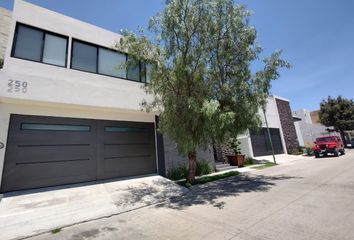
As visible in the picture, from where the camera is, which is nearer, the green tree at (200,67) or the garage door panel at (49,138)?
the garage door panel at (49,138)

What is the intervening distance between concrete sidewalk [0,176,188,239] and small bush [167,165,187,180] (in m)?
1.55

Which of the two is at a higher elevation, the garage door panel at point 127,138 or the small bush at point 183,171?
the garage door panel at point 127,138

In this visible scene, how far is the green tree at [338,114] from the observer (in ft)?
96.2

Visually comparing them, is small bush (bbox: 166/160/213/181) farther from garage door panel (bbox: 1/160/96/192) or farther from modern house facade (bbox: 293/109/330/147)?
modern house facade (bbox: 293/109/330/147)

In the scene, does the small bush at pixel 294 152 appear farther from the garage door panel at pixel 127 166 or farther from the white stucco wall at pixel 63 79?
the white stucco wall at pixel 63 79

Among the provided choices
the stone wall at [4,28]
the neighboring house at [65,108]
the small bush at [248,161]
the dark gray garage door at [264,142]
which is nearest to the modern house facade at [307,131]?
the dark gray garage door at [264,142]

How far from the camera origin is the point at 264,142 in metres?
20.4

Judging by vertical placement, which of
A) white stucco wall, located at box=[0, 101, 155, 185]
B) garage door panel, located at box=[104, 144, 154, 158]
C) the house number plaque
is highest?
the house number plaque

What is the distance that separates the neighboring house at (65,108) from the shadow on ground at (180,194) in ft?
7.15

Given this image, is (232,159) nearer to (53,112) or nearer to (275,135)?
(275,135)

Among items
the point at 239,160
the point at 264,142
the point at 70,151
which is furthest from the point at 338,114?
the point at 70,151

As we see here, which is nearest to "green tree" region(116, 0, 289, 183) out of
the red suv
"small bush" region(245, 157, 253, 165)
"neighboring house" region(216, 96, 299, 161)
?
"small bush" region(245, 157, 253, 165)

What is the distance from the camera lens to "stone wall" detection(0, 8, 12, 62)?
8609 millimetres

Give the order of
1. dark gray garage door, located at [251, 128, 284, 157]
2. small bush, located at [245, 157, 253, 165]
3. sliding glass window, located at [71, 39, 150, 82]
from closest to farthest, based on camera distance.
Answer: sliding glass window, located at [71, 39, 150, 82] < small bush, located at [245, 157, 253, 165] < dark gray garage door, located at [251, 128, 284, 157]
